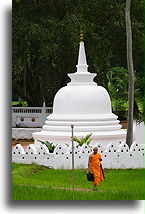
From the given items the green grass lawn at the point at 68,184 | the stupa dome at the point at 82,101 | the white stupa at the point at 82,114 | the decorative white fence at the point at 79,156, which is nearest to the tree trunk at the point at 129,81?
the decorative white fence at the point at 79,156

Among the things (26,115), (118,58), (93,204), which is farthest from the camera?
(26,115)

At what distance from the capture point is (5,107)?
945cm

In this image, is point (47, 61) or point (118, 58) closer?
point (118, 58)

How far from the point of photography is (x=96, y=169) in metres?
9.80

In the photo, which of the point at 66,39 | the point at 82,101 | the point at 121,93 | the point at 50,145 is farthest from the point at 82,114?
the point at 66,39

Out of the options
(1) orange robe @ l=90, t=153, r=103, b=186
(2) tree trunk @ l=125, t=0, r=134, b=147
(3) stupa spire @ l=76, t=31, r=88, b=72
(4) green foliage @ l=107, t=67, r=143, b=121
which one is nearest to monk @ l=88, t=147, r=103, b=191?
(1) orange robe @ l=90, t=153, r=103, b=186

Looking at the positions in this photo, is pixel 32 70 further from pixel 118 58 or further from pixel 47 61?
pixel 118 58

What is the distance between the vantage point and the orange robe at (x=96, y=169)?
9.62 m

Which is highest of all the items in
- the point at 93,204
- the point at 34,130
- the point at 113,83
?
the point at 113,83

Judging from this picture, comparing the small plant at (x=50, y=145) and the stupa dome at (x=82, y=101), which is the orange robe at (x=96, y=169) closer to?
the small plant at (x=50, y=145)

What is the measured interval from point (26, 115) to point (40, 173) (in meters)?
3.16

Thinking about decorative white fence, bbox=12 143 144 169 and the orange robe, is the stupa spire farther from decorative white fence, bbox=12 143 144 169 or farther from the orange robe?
the orange robe

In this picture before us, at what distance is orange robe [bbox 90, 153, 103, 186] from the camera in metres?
9.62

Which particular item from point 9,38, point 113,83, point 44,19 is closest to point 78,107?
point 113,83
